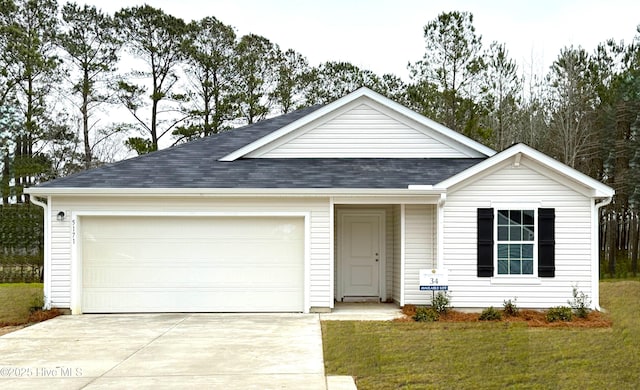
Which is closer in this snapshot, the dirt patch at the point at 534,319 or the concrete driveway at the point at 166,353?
the concrete driveway at the point at 166,353

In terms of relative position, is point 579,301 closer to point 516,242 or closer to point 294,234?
point 516,242

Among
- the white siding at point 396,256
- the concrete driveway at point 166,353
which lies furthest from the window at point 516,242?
the concrete driveway at point 166,353

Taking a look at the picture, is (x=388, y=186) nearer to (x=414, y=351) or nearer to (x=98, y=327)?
(x=414, y=351)

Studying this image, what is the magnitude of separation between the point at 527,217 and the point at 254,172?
5.54 m

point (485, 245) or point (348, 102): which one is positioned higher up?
point (348, 102)

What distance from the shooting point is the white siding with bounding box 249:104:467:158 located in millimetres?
14570

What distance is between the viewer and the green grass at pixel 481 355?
23.3ft

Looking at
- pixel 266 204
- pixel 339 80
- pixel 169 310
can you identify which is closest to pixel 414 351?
pixel 266 204

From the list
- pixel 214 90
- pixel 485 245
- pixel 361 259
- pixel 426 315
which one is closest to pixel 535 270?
pixel 485 245

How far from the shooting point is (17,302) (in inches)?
560

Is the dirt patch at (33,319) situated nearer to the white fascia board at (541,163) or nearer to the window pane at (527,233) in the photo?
the white fascia board at (541,163)

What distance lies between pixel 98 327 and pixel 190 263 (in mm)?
2300

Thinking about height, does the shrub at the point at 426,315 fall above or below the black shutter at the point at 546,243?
below

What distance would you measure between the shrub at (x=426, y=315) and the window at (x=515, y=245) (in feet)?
5.28
